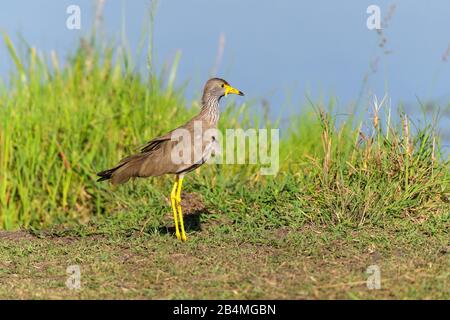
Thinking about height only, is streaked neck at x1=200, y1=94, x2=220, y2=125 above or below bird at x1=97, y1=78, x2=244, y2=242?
above

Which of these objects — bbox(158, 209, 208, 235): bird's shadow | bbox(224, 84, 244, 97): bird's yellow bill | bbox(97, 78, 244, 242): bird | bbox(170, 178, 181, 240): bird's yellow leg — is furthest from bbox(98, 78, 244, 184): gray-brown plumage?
bbox(158, 209, 208, 235): bird's shadow

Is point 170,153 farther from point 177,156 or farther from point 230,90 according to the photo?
point 230,90

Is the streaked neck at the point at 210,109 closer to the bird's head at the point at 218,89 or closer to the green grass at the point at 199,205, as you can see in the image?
the bird's head at the point at 218,89

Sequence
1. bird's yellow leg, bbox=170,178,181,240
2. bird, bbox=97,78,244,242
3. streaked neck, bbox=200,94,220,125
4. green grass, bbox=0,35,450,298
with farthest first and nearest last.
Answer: streaked neck, bbox=200,94,220,125, bird's yellow leg, bbox=170,178,181,240, bird, bbox=97,78,244,242, green grass, bbox=0,35,450,298

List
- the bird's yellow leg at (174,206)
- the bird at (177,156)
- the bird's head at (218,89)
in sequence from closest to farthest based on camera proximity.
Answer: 1. the bird at (177,156)
2. the bird's yellow leg at (174,206)
3. the bird's head at (218,89)

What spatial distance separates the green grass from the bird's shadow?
13mm

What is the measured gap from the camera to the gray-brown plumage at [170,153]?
22.6ft

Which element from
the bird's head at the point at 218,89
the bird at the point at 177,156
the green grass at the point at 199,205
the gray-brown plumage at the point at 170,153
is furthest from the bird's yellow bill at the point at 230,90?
the green grass at the point at 199,205

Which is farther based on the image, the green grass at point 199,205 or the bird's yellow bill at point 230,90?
the bird's yellow bill at point 230,90

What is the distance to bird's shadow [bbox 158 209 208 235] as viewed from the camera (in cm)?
754

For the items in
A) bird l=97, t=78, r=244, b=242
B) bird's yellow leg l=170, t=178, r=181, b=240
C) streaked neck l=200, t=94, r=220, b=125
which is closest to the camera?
bird l=97, t=78, r=244, b=242

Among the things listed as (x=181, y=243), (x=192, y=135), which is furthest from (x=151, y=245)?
(x=192, y=135)

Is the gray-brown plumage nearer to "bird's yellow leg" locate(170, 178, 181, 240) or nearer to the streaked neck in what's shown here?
the streaked neck

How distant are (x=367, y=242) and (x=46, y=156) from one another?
5021 mm
